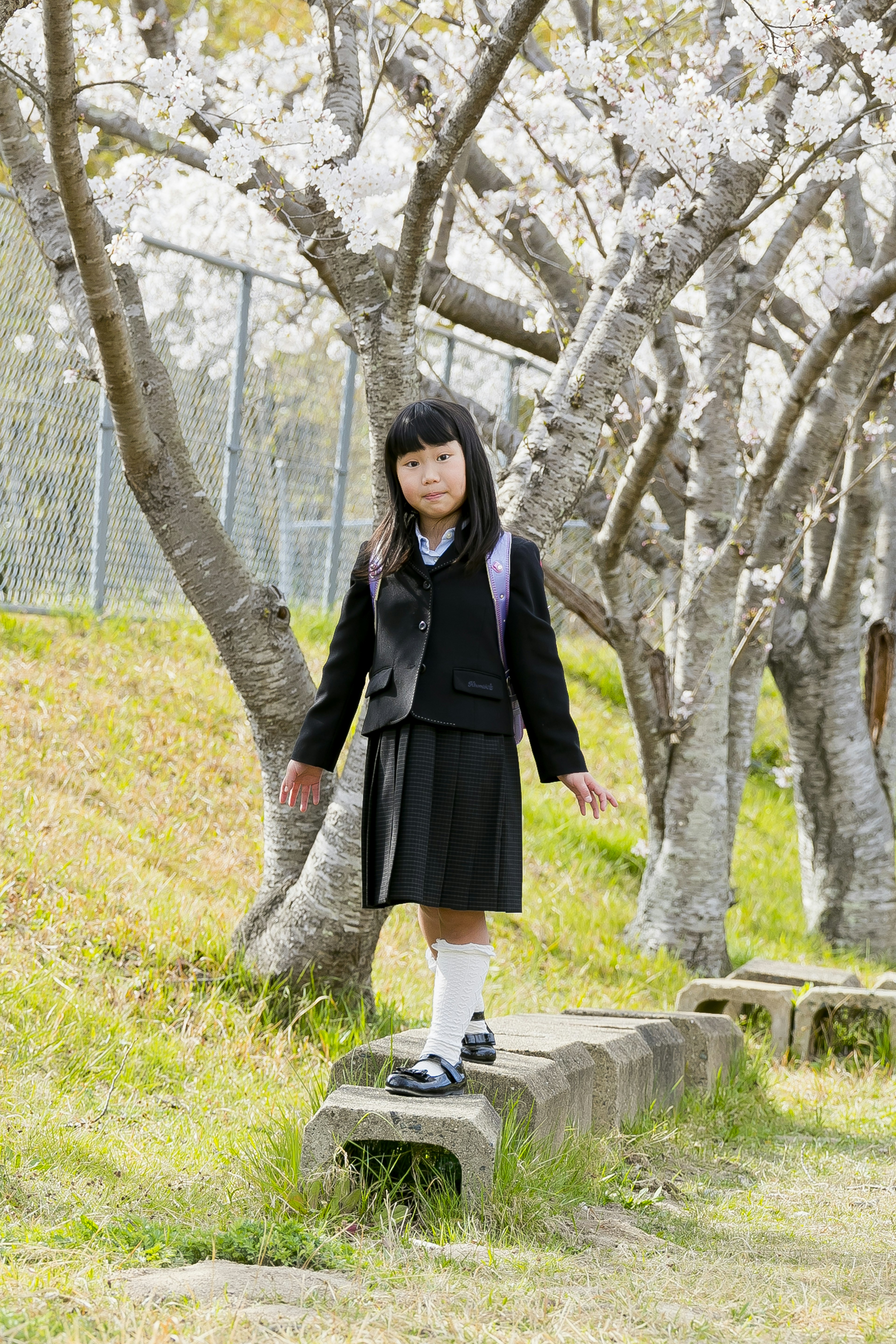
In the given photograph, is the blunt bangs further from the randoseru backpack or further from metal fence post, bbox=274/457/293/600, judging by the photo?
metal fence post, bbox=274/457/293/600

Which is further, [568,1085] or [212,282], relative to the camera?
[212,282]

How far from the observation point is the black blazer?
2869 mm

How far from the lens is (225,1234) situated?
7.75ft

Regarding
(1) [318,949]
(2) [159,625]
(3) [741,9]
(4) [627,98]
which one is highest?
(3) [741,9]

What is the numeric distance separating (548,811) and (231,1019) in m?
3.82

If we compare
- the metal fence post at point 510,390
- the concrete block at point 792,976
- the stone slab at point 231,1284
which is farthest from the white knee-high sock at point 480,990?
the metal fence post at point 510,390

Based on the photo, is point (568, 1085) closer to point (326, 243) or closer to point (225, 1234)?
point (225, 1234)

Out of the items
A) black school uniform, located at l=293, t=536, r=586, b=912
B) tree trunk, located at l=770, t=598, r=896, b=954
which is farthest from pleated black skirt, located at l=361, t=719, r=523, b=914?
tree trunk, located at l=770, t=598, r=896, b=954

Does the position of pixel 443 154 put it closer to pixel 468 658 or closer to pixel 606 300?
pixel 606 300

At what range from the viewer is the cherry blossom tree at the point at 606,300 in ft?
13.1

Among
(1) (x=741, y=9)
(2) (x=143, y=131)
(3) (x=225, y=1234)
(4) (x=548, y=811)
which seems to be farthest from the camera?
(4) (x=548, y=811)

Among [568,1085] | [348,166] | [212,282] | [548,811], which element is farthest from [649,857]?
[212,282]

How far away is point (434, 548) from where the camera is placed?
3.04 m

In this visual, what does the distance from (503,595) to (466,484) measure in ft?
0.91
